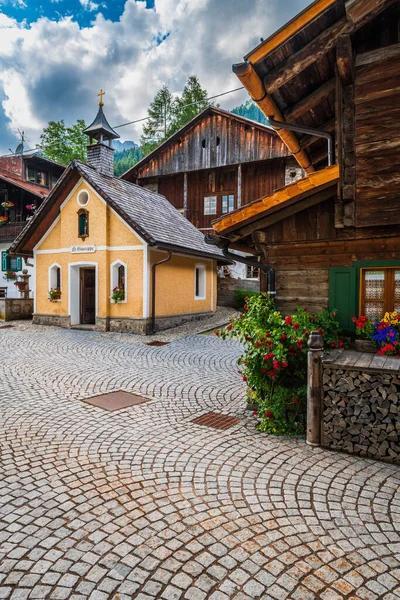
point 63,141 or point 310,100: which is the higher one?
point 63,141

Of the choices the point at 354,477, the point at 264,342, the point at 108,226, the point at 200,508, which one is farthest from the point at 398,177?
the point at 108,226

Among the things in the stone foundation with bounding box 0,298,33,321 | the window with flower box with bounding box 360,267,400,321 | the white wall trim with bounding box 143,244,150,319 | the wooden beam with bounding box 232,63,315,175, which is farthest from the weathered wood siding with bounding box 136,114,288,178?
the window with flower box with bounding box 360,267,400,321

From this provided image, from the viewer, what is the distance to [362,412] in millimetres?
4242

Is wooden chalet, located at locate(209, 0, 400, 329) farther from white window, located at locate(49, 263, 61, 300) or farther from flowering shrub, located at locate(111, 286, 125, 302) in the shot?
white window, located at locate(49, 263, 61, 300)

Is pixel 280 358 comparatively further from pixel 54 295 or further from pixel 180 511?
pixel 54 295

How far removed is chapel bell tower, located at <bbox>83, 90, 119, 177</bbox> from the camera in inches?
635

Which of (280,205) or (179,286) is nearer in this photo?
(280,205)

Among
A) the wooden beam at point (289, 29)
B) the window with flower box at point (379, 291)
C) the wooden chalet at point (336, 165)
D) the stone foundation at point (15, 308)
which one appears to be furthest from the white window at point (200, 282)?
the wooden beam at point (289, 29)

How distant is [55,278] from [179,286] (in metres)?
5.44

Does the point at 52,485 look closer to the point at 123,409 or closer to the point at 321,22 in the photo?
the point at 123,409

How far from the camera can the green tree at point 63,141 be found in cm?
3388

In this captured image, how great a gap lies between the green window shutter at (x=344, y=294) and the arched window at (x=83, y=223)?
11.5m

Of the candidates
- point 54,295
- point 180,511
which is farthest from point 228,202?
point 180,511

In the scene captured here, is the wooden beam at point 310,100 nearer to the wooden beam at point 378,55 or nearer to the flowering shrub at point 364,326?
the wooden beam at point 378,55
